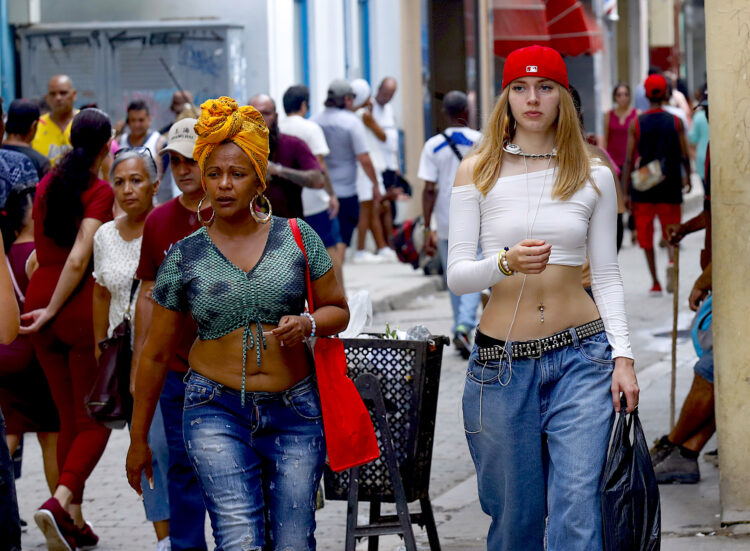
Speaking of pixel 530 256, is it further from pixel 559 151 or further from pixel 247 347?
pixel 247 347

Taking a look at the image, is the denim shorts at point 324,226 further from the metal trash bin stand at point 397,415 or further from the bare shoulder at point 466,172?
the bare shoulder at point 466,172

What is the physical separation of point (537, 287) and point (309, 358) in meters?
0.75

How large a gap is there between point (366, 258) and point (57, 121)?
690cm

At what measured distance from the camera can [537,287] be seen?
4.36 m

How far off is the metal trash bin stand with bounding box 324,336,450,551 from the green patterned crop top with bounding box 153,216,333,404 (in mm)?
794

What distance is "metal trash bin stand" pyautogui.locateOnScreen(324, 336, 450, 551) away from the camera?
5.17 m

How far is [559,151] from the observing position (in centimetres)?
439

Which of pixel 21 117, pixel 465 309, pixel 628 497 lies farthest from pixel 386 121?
pixel 628 497

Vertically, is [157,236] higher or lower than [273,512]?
higher

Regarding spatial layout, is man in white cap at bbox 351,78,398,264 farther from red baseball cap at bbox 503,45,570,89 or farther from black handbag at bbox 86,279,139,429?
red baseball cap at bbox 503,45,570,89

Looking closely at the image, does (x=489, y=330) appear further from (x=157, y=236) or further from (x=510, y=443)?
(x=157, y=236)

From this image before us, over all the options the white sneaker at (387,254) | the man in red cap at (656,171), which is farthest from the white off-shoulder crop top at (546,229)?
the white sneaker at (387,254)

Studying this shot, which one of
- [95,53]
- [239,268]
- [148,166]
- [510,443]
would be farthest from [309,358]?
[95,53]

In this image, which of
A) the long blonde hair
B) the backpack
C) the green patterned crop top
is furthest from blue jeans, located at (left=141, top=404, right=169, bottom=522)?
the backpack
